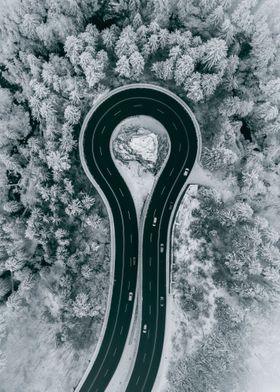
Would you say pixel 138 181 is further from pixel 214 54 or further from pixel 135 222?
pixel 214 54

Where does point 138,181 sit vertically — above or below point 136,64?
below

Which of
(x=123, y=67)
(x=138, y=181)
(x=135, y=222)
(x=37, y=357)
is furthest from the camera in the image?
(x=138, y=181)

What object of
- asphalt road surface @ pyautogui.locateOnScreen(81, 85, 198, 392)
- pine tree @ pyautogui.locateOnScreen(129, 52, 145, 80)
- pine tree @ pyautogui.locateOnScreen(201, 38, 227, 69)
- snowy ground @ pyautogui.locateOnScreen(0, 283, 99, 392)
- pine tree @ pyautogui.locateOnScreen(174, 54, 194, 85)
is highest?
pine tree @ pyautogui.locateOnScreen(201, 38, 227, 69)

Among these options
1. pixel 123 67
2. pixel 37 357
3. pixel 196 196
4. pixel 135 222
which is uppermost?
pixel 123 67

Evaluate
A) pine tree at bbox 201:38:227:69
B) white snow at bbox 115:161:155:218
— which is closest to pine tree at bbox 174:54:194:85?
pine tree at bbox 201:38:227:69

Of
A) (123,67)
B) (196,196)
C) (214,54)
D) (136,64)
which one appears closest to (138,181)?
(196,196)

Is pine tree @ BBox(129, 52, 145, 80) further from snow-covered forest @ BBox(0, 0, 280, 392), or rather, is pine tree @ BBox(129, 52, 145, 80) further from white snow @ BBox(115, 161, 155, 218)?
white snow @ BBox(115, 161, 155, 218)

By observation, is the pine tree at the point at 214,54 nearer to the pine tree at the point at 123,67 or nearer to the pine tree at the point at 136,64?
the pine tree at the point at 136,64

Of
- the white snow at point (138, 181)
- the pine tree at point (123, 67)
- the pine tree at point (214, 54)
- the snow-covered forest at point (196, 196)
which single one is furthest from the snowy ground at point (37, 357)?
the pine tree at point (214, 54)
